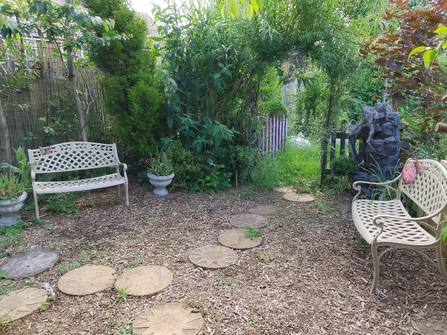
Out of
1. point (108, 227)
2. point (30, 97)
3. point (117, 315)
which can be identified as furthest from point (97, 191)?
point (117, 315)

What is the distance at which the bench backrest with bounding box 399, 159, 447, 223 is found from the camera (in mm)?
2070

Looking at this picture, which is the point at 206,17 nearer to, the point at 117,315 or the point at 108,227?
the point at 108,227

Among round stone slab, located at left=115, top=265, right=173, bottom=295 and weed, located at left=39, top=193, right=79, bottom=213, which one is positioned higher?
weed, located at left=39, top=193, right=79, bottom=213

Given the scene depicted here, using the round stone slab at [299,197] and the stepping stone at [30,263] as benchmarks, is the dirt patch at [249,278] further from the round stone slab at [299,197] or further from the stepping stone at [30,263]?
the round stone slab at [299,197]

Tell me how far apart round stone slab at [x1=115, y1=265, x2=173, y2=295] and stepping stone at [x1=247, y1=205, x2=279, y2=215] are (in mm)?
1492

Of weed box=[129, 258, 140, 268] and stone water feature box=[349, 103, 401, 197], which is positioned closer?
weed box=[129, 258, 140, 268]

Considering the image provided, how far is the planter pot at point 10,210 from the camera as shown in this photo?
9.98 ft

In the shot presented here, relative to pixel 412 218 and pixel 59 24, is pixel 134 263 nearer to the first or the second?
pixel 412 218

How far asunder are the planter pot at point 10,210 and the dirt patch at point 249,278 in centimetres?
23

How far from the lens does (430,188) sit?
89.7 inches

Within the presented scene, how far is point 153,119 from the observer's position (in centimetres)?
417

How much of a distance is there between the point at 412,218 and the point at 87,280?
2.31m

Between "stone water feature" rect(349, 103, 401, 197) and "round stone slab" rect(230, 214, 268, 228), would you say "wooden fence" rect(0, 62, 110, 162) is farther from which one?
"stone water feature" rect(349, 103, 401, 197)

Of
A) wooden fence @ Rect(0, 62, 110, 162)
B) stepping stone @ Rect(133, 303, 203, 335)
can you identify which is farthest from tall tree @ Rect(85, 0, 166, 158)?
stepping stone @ Rect(133, 303, 203, 335)
